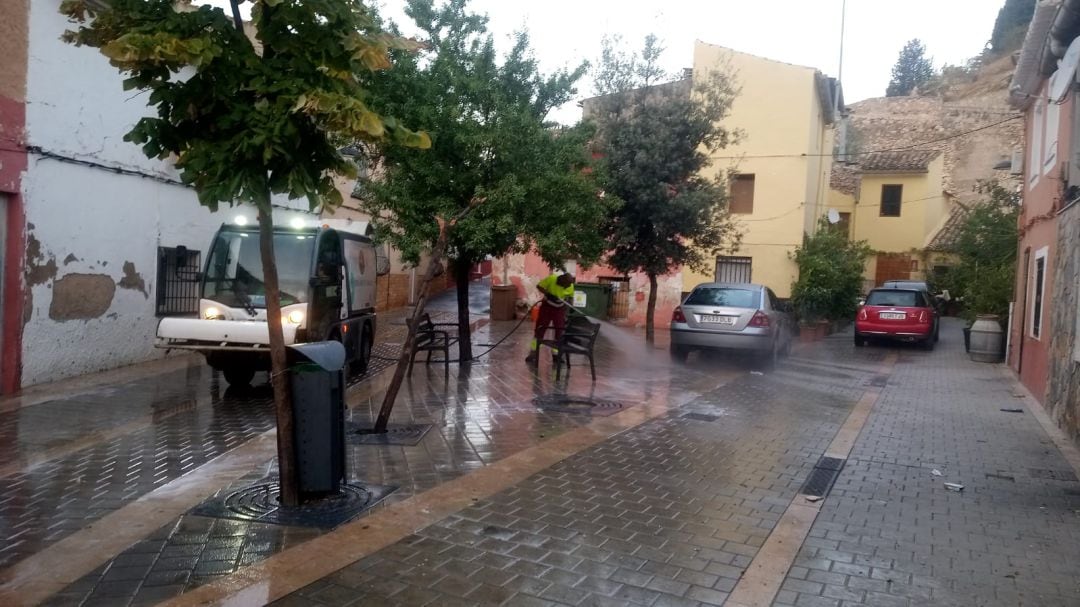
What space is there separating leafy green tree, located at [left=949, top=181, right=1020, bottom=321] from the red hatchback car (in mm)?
882

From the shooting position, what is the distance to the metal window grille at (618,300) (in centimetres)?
2294

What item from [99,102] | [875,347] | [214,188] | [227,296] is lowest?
[875,347]

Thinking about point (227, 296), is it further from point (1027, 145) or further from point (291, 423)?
point (1027, 145)

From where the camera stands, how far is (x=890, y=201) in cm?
3462

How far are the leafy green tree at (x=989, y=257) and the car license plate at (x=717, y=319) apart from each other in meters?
6.27

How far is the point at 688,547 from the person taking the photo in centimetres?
479

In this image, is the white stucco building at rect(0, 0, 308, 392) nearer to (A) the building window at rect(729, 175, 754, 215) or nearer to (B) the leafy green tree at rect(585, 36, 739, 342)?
(B) the leafy green tree at rect(585, 36, 739, 342)

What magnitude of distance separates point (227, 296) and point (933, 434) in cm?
812

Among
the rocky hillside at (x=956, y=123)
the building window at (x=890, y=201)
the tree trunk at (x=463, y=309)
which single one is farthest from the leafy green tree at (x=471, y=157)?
the rocky hillside at (x=956, y=123)

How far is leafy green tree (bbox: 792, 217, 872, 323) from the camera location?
69.0ft

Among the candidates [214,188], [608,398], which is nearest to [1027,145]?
[608,398]

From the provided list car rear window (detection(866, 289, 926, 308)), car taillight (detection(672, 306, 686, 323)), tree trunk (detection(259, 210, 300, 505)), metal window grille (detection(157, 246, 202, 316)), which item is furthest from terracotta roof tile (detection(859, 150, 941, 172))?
tree trunk (detection(259, 210, 300, 505))

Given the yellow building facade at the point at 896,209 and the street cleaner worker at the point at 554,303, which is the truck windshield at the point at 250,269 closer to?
the street cleaner worker at the point at 554,303

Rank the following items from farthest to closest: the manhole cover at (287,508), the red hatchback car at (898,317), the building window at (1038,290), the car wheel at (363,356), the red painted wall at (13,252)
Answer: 1. the red hatchback car at (898,317)
2. the car wheel at (363,356)
3. the building window at (1038,290)
4. the red painted wall at (13,252)
5. the manhole cover at (287,508)
